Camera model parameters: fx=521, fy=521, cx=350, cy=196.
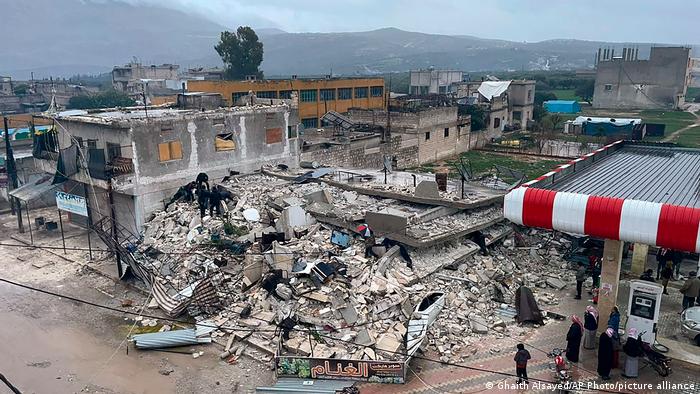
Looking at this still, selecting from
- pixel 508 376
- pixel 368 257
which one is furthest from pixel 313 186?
pixel 508 376

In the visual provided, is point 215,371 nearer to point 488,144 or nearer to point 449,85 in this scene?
point 488,144

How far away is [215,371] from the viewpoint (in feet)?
42.3

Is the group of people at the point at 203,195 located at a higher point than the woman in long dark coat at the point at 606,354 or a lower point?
higher

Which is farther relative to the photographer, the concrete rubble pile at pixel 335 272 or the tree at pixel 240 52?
the tree at pixel 240 52

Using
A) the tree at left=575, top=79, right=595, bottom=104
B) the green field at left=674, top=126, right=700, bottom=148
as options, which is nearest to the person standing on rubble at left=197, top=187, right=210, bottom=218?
the green field at left=674, top=126, right=700, bottom=148

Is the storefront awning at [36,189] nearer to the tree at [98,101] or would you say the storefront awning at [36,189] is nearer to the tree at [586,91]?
the tree at [98,101]

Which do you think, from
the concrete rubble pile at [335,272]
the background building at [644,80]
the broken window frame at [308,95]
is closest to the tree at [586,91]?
the background building at [644,80]

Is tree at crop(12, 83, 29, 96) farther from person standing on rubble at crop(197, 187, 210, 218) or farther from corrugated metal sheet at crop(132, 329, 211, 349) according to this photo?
corrugated metal sheet at crop(132, 329, 211, 349)

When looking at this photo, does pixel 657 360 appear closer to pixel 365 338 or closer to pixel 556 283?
pixel 556 283

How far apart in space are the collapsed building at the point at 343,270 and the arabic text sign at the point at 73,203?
9.39ft

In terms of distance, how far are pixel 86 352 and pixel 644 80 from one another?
2986 inches

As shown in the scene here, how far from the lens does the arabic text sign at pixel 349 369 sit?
39.1ft

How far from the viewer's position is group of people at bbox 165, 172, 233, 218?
20.6 m

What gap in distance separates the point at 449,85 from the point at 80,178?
256 ft
